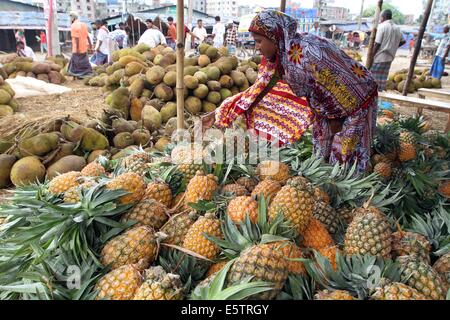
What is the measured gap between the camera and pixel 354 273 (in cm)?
137

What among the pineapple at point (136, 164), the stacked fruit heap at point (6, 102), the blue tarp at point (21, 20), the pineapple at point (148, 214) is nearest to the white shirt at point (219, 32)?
the stacked fruit heap at point (6, 102)

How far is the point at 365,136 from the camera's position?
2.99 meters

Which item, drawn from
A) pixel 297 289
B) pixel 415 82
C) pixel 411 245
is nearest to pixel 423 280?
pixel 411 245

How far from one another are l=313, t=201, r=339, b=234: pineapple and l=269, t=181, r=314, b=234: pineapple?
0.43ft

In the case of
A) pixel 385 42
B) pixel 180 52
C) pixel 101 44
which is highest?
pixel 180 52

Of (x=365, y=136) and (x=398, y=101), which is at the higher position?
(x=365, y=136)

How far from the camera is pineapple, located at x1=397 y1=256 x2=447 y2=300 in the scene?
1.30 metres

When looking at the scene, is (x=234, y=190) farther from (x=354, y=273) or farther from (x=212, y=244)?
(x=354, y=273)

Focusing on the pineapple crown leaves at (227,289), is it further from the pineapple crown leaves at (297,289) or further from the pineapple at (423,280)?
the pineapple at (423,280)

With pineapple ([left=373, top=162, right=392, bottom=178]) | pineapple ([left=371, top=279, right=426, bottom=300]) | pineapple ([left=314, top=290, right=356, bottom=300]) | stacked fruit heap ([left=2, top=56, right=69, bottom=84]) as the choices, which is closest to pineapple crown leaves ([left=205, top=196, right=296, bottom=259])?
pineapple ([left=314, top=290, right=356, bottom=300])

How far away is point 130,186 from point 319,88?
5.76 feet
